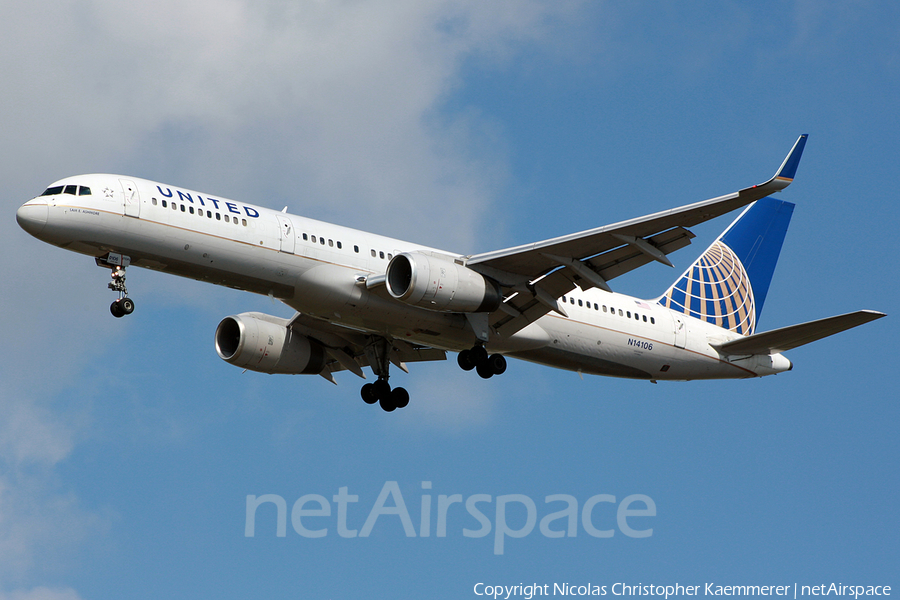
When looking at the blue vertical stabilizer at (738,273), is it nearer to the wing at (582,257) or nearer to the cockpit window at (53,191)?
the wing at (582,257)

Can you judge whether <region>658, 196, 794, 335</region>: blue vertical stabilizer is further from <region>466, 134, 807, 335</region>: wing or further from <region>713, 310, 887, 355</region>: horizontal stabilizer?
<region>466, 134, 807, 335</region>: wing

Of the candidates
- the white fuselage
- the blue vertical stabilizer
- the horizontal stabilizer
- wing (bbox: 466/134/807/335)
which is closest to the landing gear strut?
the white fuselage

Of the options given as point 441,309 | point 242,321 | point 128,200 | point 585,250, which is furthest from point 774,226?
point 128,200

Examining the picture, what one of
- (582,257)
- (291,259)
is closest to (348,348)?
(291,259)

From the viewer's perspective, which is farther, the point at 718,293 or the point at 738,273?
the point at 738,273

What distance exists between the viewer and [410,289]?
92.8 ft

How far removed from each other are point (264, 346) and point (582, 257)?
1101cm

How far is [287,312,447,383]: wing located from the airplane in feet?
0.16

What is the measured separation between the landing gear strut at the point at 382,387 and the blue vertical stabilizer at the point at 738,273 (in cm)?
997

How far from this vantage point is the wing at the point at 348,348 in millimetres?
34969

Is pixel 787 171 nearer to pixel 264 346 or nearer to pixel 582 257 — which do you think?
pixel 582 257

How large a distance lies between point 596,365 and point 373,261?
8.47 meters

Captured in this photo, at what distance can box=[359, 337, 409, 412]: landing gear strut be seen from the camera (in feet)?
114

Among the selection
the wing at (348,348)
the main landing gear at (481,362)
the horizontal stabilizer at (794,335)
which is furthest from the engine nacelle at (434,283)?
the horizontal stabilizer at (794,335)
